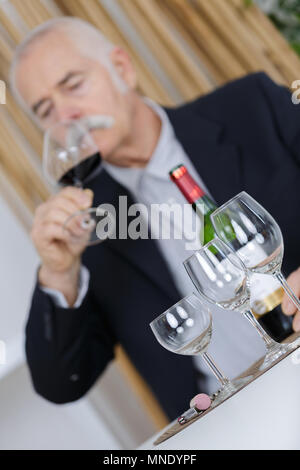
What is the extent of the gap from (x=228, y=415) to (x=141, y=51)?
130 cm

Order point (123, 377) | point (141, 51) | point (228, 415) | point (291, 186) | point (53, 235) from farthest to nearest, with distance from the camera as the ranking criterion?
point (123, 377), point (141, 51), point (291, 186), point (53, 235), point (228, 415)

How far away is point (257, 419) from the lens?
634 millimetres

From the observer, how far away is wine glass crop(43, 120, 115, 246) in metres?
1.05

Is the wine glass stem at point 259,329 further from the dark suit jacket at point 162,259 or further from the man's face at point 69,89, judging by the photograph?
the man's face at point 69,89

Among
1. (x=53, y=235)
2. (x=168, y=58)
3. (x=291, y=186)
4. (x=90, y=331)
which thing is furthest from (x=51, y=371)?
(x=168, y=58)

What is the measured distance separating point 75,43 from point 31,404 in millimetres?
1099

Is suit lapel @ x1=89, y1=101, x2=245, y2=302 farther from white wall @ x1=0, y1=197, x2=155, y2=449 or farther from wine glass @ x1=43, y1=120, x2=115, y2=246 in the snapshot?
white wall @ x1=0, y1=197, x2=155, y2=449

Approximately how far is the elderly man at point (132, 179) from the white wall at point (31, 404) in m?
0.41

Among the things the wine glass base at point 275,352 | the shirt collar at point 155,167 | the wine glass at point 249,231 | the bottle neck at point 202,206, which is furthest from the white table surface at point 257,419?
the shirt collar at point 155,167

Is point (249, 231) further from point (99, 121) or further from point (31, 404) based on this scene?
point (31, 404)

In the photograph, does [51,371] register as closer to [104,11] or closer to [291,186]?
[291,186]

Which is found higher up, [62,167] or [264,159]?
[62,167]

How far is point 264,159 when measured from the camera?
1236 millimetres

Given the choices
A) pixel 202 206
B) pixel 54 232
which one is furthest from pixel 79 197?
pixel 202 206
